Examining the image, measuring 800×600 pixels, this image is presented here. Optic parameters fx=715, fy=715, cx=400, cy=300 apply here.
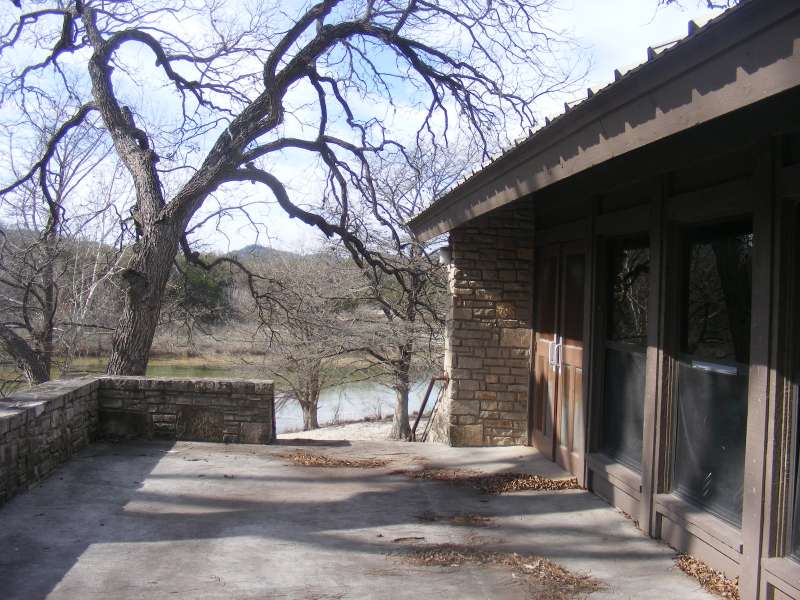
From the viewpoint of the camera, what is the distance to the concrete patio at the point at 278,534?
12.0 ft

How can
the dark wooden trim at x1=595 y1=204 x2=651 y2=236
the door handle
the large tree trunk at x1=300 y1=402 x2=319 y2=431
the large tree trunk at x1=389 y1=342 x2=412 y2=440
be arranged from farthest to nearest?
1. the large tree trunk at x1=300 y1=402 x2=319 y2=431
2. the large tree trunk at x1=389 y1=342 x2=412 y2=440
3. the door handle
4. the dark wooden trim at x1=595 y1=204 x2=651 y2=236

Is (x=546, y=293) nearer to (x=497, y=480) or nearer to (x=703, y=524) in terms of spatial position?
(x=497, y=480)

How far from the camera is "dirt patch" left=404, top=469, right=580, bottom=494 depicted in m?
5.73

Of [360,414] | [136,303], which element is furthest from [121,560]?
[360,414]

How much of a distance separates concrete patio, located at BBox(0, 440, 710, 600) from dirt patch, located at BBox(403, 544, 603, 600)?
8cm

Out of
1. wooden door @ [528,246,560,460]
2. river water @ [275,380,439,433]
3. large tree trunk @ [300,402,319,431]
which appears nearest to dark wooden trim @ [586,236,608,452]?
wooden door @ [528,246,560,460]

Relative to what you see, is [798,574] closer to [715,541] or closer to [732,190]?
[715,541]

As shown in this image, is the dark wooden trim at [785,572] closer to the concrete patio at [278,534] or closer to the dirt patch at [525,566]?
the concrete patio at [278,534]

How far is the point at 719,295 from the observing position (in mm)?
3889

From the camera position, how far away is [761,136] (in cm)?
333

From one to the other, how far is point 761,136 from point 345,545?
3.19m

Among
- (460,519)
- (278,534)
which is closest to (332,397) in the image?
(460,519)

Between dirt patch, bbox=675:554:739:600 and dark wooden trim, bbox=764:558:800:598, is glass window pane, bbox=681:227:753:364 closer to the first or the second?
dark wooden trim, bbox=764:558:800:598

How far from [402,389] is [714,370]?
46.7ft
